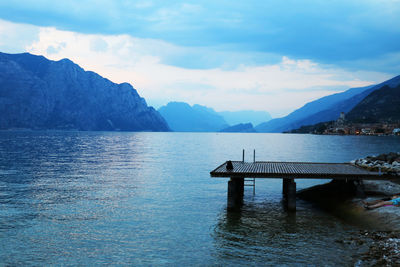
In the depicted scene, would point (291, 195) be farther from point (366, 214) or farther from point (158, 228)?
point (158, 228)

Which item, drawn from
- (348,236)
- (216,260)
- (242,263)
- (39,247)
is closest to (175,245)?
(216,260)

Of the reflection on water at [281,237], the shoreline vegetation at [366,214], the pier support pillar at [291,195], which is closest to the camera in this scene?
the shoreline vegetation at [366,214]

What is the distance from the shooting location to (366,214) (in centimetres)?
2281

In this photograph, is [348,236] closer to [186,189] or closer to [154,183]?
[186,189]

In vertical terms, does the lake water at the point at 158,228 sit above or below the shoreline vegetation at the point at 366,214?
below

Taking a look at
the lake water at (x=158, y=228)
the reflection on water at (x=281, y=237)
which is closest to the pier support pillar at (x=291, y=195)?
the reflection on water at (x=281, y=237)

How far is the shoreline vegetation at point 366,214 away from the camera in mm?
15836

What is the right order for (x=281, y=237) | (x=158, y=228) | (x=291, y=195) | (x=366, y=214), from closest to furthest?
(x=281, y=237) < (x=158, y=228) < (x=366, y=214) < (x=291, y=195)

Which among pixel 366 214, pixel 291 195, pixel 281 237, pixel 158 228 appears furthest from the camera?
pixel 291 195

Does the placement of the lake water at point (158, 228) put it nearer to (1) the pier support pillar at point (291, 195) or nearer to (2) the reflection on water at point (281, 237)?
(2) the reflection on water at point (281, 237)

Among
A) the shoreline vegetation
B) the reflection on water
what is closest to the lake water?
the reflection on water

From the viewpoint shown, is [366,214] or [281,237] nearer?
[281,237]

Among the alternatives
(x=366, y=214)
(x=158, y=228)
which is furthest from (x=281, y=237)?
(x=158, y=228)

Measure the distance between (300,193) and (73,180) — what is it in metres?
26.7
